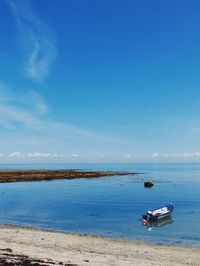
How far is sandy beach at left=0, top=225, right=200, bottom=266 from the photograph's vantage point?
23.1m

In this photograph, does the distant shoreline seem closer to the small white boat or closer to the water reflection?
the small white boat

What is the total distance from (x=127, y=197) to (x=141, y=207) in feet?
46.5

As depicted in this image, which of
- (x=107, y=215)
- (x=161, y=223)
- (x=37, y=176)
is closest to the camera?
(x=161, y=223)

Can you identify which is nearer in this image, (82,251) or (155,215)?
(82,251)

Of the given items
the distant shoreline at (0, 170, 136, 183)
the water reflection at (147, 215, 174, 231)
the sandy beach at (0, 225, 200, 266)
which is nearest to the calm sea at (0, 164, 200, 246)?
the water reflection at (147, 215, 174, 231)

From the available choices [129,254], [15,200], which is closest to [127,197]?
[15,200]

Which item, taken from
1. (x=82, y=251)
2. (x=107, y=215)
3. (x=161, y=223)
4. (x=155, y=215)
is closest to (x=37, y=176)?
(x=107, y=215)

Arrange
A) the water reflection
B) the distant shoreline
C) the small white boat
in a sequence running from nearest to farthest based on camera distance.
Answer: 1. the water reflection
2. the small white boat
3. the distant shoreline

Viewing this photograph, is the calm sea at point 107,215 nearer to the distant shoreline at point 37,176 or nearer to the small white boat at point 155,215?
the small white boat at point 155,215

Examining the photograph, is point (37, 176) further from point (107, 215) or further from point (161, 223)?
point (161, 223)

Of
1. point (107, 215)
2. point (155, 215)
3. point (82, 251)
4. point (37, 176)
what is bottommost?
point (82, 251)

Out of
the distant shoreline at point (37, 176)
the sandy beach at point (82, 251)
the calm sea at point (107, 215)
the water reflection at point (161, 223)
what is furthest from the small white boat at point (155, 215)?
the distant shoreline at point (37, 176)

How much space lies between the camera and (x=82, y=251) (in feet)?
86.7

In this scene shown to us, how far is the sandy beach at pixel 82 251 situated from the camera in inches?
908
